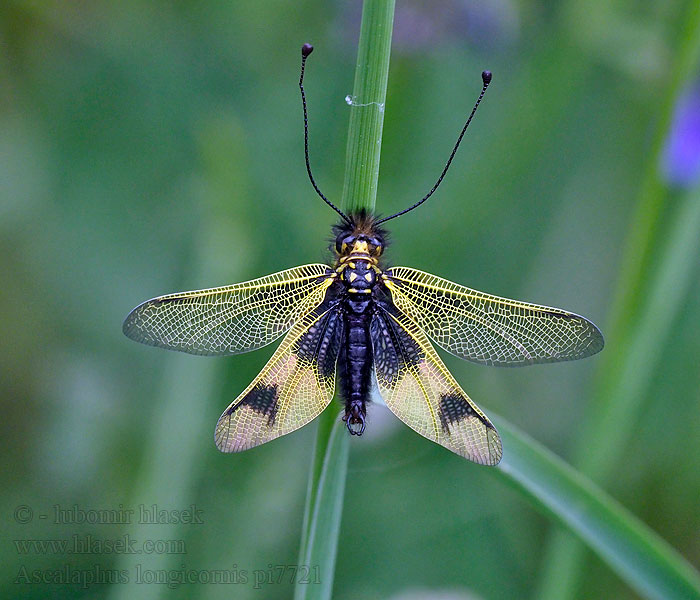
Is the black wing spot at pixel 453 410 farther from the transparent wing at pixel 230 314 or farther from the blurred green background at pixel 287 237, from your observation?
the blurred green background at pixel 287 237

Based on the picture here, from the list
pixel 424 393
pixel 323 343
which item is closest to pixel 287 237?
pixel 323 343

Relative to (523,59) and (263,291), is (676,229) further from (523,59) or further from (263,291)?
(523,59)

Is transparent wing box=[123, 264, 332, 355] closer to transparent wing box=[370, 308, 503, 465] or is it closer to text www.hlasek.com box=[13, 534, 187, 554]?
transparent wing box=[370, 308, 503, 465]

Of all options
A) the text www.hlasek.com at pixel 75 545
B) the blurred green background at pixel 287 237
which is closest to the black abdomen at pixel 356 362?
the blurred green background at pixel 287 237

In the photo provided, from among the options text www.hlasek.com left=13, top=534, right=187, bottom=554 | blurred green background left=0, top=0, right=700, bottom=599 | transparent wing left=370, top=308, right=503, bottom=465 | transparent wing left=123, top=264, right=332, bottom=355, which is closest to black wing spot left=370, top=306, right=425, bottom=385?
transparent wing left=370, top=308, right=503, bottom=465

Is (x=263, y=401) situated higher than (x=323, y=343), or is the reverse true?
(x=323, y=343)

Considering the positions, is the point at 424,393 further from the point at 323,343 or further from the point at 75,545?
the point at 75,545
